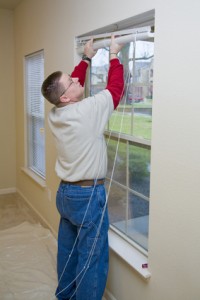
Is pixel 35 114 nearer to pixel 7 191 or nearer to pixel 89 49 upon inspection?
pixel 7 191

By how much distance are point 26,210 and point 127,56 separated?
260 centimetres

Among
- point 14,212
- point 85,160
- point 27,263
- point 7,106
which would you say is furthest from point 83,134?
point 7,106

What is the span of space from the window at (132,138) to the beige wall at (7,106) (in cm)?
241

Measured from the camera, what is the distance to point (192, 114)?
150cm

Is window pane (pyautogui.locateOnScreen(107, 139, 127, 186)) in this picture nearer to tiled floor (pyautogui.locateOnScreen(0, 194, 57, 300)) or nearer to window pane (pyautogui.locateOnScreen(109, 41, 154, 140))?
window pane (pyautogui.locateOnScreen(109, 41, 154, 140))

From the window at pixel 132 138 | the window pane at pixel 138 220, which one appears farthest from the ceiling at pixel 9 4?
the window pane at pixel 138 220

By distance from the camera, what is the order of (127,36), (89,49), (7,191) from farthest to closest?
(7,191) < (89,49) < (127,36)

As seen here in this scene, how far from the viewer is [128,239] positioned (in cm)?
229

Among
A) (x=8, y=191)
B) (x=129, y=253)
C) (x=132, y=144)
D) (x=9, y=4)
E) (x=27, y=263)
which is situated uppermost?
(x=9, y=4)

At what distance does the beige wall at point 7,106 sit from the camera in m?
4.57

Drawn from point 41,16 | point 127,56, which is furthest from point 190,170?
point 41,16

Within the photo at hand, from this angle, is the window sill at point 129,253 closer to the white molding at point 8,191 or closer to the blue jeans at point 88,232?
the blue jeans at point 88,232

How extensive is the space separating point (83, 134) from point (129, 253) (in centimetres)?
84

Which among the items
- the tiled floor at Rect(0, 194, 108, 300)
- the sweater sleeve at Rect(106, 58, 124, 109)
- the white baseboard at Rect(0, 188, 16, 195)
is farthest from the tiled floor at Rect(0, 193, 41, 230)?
the sweater sleeve at Rect(106, 58, 124, 109)
